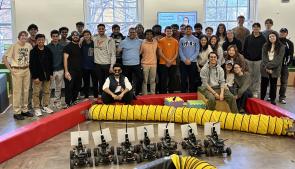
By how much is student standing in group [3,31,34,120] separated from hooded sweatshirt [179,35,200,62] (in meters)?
2.81

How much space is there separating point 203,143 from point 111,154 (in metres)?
1.23

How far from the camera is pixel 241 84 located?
6.89 m

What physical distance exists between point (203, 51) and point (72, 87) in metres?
2.55

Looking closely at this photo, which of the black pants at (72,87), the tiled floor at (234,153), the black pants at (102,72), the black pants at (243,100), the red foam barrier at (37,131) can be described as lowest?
the tiled floor at (234,153)

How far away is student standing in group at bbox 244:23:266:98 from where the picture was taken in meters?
7.39

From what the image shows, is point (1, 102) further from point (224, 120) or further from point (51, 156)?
point (224, 120)

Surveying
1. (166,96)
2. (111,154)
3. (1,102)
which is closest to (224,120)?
(166,96)

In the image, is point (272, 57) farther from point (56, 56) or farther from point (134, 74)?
point (56, 56)

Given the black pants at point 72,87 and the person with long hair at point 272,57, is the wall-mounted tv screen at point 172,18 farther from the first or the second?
the black pants at point 72,87

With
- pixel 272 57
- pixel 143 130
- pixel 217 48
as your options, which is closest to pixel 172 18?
pixel 217 48

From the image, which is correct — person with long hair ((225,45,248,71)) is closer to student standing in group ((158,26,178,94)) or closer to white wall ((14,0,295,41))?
student standing in group ((158,26,178,94))

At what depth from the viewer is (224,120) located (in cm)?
588

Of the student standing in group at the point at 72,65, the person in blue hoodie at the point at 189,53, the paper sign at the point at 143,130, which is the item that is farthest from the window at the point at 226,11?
the paper sign at the point at 143,130

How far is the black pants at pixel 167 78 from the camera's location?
7512mm
